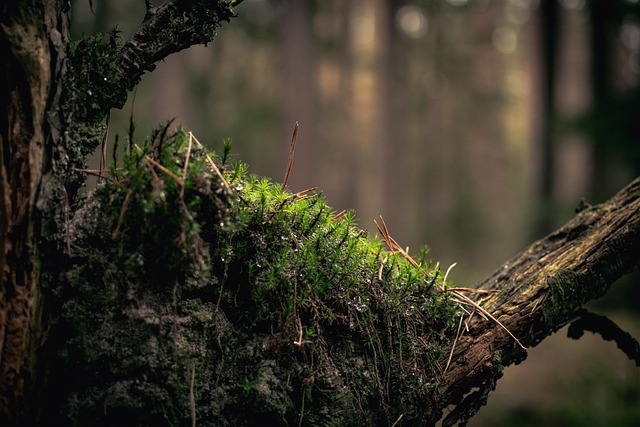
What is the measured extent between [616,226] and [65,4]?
2.32 m

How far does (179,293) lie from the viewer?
159 cm

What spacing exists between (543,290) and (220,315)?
1.29 meters

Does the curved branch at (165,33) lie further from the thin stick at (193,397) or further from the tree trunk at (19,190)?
the thin stick at (193,397)

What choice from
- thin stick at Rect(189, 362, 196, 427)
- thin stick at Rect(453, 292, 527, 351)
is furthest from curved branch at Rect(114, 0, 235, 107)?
thin stick at Rect(453, 292, 527, 351)

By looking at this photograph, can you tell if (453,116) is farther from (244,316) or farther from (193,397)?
(193,397)

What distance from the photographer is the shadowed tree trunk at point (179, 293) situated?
146cm

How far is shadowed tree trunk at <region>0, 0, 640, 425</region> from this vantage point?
4.80ft

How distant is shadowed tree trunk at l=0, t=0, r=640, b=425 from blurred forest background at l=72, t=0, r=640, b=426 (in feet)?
16.9

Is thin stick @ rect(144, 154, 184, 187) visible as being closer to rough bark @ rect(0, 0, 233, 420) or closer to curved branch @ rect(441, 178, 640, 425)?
rough bark @ rect(0, 0, 233, 420)

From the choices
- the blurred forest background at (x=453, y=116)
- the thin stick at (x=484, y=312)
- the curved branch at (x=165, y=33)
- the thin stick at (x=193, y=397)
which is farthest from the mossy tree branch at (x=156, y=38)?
the blurred forest background at (x=453, y=116)

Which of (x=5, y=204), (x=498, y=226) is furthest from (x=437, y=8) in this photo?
(x=5, y=204)

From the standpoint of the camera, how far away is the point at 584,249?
207cm

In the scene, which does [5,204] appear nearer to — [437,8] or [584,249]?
[584,249]

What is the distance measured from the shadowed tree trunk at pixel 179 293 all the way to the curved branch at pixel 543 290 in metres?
0.01
